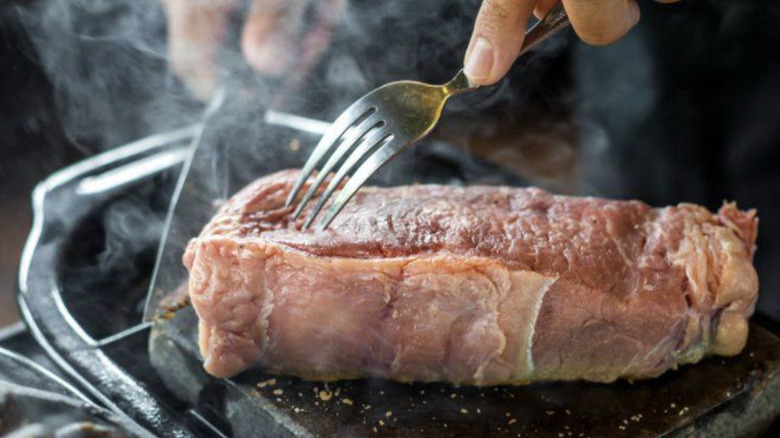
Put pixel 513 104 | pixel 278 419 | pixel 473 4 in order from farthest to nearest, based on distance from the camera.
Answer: pixel 513 104, pixel 473 4, pixel 278 419

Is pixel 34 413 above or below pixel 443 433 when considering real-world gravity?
above

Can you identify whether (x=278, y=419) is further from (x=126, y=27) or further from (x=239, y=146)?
(x=126, y=27)

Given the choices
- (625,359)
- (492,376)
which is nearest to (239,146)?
(492,376)

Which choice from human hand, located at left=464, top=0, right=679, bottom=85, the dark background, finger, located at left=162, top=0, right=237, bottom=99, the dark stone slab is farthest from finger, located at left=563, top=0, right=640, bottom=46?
the dark background

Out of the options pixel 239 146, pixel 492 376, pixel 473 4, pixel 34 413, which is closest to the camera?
pixel 34 413

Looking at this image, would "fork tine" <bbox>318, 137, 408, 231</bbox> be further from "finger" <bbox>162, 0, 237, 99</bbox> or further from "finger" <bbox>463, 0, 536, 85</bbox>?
"finger" <bbox>162, 0, 237, 99</bbox>

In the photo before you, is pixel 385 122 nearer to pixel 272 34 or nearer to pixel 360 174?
pixel 360 174

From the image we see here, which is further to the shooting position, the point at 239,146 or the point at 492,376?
the point at 239,146

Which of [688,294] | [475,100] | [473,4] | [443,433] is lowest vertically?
[443,433]
